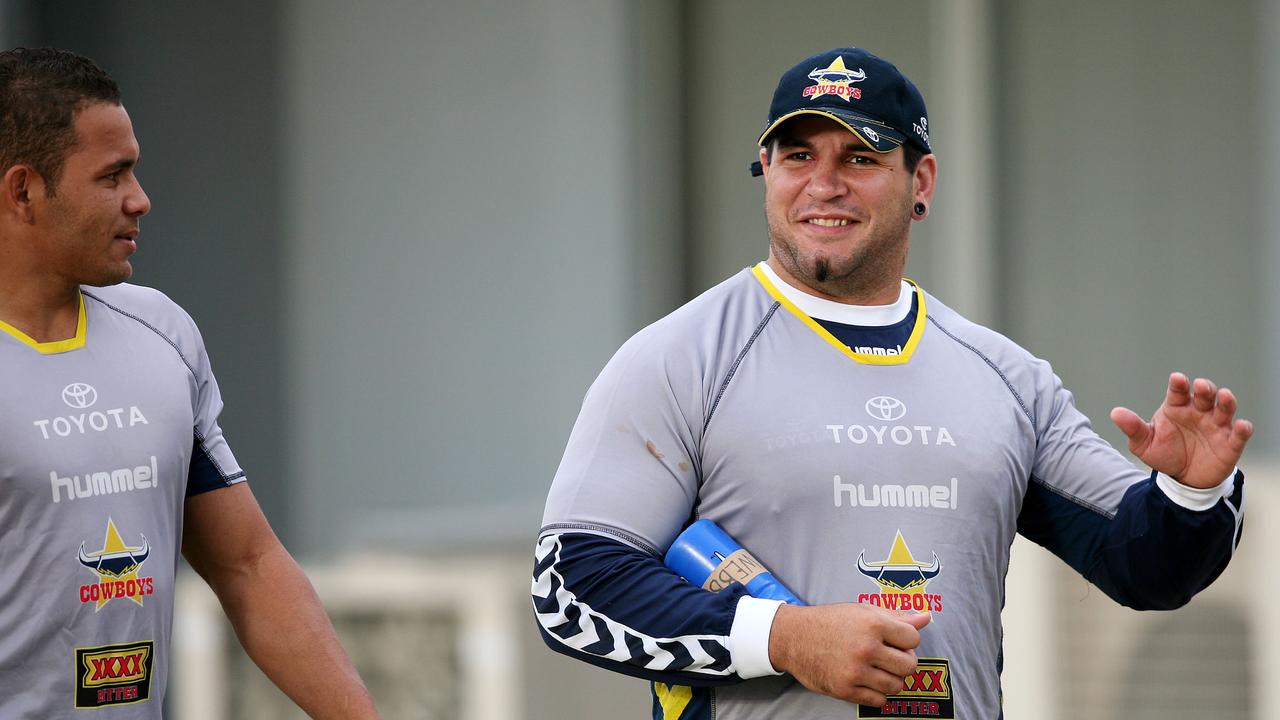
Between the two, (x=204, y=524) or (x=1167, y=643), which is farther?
(x=1167, y=643)

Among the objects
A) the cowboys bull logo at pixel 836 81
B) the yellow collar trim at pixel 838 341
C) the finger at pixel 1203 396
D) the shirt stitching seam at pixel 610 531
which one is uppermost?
the cowboys bull logo at pixel 836 81

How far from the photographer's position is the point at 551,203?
244 inches

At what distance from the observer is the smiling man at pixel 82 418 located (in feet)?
8.68

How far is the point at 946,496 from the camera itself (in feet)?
9.05

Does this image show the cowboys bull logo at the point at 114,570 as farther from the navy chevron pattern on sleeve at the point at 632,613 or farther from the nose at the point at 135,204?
the navy chevron pattern on sleeve at the point at 632,613

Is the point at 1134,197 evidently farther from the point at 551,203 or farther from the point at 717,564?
the point at 717,564

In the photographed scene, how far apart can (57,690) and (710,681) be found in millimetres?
967

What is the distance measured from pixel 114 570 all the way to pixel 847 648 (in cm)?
112

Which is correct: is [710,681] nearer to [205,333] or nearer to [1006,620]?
[1006,620]

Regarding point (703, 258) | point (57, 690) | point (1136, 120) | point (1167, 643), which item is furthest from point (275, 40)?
point (57, 690)

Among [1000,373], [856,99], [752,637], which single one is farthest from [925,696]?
[856,99]

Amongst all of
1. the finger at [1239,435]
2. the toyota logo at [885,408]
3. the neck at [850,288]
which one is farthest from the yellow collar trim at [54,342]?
the finger at [1239,435]

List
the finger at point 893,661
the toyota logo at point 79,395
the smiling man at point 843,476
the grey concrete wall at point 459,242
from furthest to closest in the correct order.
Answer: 1. the grey concrete wall at point 459,242
2. the toyota logo at point 79,395
3. the smiling man at point 843,476
4. the finger at point 893,661

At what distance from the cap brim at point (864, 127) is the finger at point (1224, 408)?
64cm
